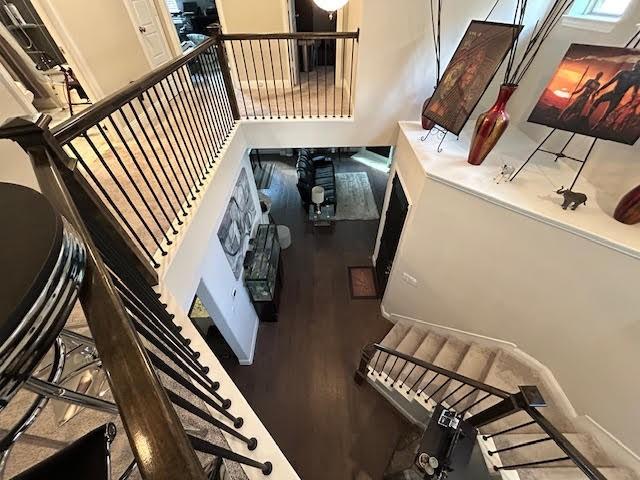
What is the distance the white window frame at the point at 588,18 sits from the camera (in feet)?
7.50

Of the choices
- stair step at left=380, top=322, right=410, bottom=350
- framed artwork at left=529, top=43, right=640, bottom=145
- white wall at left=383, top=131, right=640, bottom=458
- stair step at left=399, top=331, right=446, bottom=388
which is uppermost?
framed artwork at left=529, top=43, right=640, bottom=145

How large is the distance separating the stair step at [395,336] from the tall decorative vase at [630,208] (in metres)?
2.56

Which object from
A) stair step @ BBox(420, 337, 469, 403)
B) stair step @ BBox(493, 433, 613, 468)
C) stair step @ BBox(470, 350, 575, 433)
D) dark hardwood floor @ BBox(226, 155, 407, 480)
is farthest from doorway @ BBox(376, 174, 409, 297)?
stair step @ BBox(493, 433, 613, 468)

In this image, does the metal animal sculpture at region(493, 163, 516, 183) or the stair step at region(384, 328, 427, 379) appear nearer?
the metal animal sculpture at region(493, 163, 516, 183)

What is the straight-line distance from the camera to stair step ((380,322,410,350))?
378cm

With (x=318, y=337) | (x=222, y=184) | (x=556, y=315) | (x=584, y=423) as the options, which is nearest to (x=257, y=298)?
(x=318, y=337)

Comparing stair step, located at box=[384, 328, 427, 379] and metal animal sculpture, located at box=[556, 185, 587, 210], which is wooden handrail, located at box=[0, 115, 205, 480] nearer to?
metal animal sculpture, located at box=[556, 185, 587, 210]

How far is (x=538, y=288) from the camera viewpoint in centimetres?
239

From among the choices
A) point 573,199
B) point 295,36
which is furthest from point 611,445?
point 295,36

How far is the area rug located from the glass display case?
2.00m

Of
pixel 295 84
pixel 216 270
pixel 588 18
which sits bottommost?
pixel 216 270

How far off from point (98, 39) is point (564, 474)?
6.07m

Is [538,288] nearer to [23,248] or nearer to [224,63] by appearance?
[23,248]

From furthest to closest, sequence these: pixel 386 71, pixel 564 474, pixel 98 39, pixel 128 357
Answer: pixel 386 71
pixel 98 39
pixel 564 474
pixel 128 357
